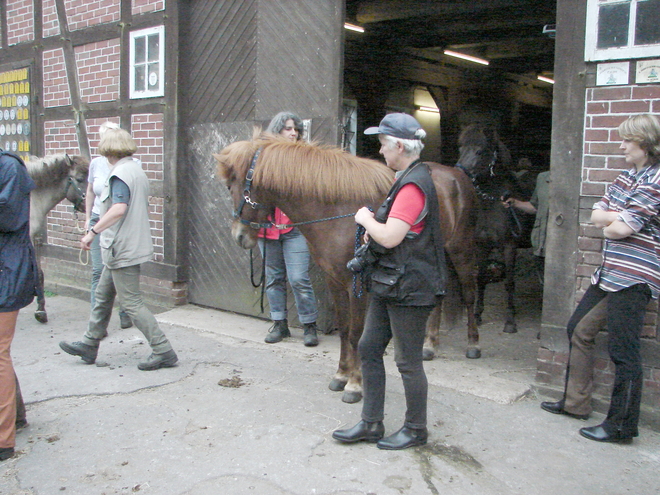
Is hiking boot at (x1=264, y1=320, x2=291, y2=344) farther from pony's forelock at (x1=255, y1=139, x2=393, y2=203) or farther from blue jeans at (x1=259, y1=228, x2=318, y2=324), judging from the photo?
pony's forelock at (x1=255, y1=139, x2=393, y2=203)

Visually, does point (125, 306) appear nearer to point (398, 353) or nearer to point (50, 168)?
point (398, 353)

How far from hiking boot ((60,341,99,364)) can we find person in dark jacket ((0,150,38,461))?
4.61ft

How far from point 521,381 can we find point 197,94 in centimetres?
442

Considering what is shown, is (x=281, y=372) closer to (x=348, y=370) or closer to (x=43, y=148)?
(x=348, y=370)

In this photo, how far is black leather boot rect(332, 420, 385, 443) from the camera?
11.2 ft

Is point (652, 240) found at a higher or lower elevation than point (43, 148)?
lower

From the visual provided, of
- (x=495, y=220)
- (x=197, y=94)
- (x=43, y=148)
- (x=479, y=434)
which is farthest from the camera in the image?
(x=43, y=148)

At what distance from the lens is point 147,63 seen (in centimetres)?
676

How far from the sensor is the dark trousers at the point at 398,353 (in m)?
3.20

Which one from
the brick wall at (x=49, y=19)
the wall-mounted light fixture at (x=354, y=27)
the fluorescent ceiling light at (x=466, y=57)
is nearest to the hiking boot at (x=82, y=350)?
the brick wall at (x=49, y=19)

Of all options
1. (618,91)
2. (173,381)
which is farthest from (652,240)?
(173,381)

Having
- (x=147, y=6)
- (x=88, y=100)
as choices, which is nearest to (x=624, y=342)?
(x=147, y=6)

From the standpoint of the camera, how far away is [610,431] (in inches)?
139

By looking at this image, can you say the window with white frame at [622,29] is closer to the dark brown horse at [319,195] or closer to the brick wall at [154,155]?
the dark brown horse at [319,195]
